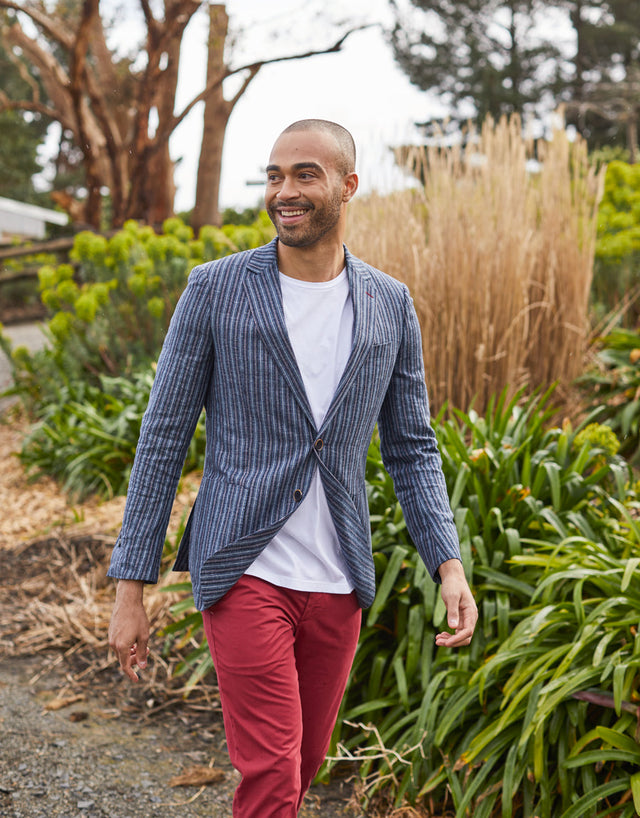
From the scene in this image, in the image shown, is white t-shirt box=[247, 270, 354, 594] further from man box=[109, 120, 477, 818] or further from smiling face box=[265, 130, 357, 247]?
smiling face box=[265, 130, 357, 247]

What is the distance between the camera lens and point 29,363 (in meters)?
7.77

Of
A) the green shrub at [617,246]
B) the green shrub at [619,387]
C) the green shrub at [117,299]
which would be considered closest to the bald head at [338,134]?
the green shrub at [619,387]

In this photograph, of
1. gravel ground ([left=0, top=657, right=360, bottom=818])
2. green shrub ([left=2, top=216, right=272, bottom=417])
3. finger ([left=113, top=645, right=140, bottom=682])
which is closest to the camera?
finger ([left=113, top=645, right=140, bottom=682])

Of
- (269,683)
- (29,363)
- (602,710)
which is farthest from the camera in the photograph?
(29,363)

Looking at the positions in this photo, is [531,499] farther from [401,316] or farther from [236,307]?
[236,307]

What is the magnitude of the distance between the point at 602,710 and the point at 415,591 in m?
0.76

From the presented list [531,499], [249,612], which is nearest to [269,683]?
[249,612]

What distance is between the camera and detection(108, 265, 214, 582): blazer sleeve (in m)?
1.73

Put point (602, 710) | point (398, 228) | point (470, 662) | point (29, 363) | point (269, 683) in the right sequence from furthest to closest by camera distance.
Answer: point (29, 363), point (398, 228), point (470, 662), point (602, 710), point (269, 683)

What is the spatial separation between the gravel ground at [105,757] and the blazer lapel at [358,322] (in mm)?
1588

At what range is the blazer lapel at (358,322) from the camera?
1.81 meters

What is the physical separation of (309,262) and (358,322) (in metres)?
0.17

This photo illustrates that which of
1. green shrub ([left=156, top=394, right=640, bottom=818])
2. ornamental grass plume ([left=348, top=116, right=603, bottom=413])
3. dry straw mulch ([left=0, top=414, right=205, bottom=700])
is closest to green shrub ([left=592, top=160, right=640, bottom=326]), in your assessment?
ornamental grass plume ([left=348, top=116, right=603, bottom=413])

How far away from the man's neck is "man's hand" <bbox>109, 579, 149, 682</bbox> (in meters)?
0.73
